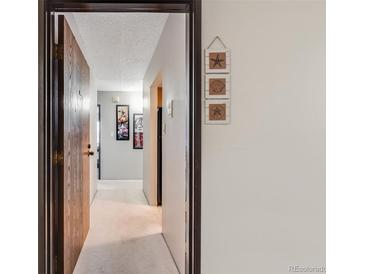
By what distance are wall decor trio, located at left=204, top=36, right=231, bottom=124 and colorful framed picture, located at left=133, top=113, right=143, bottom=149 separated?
24.0ft

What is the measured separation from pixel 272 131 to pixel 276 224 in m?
0.55

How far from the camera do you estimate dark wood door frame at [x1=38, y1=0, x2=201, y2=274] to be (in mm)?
1853

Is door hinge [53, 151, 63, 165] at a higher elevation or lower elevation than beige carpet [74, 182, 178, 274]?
higher

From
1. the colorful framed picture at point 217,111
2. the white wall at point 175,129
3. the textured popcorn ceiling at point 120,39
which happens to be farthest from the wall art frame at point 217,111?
the textured popcorn ceiling at point 120,39

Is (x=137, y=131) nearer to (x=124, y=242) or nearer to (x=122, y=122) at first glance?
(x=122, y=122)

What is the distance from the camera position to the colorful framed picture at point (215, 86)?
1.92 meters

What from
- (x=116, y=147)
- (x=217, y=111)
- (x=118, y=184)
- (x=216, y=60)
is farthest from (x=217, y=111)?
(x=116, y=147)

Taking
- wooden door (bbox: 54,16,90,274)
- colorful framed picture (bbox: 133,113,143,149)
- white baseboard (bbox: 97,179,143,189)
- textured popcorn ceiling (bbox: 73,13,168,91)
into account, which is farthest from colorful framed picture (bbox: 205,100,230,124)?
colorful framed picture (bbox: 133,113,143,149)

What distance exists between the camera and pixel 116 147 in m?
9.08

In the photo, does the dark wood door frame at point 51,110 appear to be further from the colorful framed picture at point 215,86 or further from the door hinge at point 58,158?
the door hinge at point 58,158

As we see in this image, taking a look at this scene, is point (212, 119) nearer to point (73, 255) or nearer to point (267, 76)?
point (267, 76)

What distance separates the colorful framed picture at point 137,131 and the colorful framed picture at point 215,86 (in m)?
7.32

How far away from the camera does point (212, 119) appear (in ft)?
6.32

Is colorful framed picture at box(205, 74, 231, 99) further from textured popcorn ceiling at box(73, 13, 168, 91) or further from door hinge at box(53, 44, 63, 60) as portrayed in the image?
textured popcorn ceiling at box(73, 13, 168, 91)
